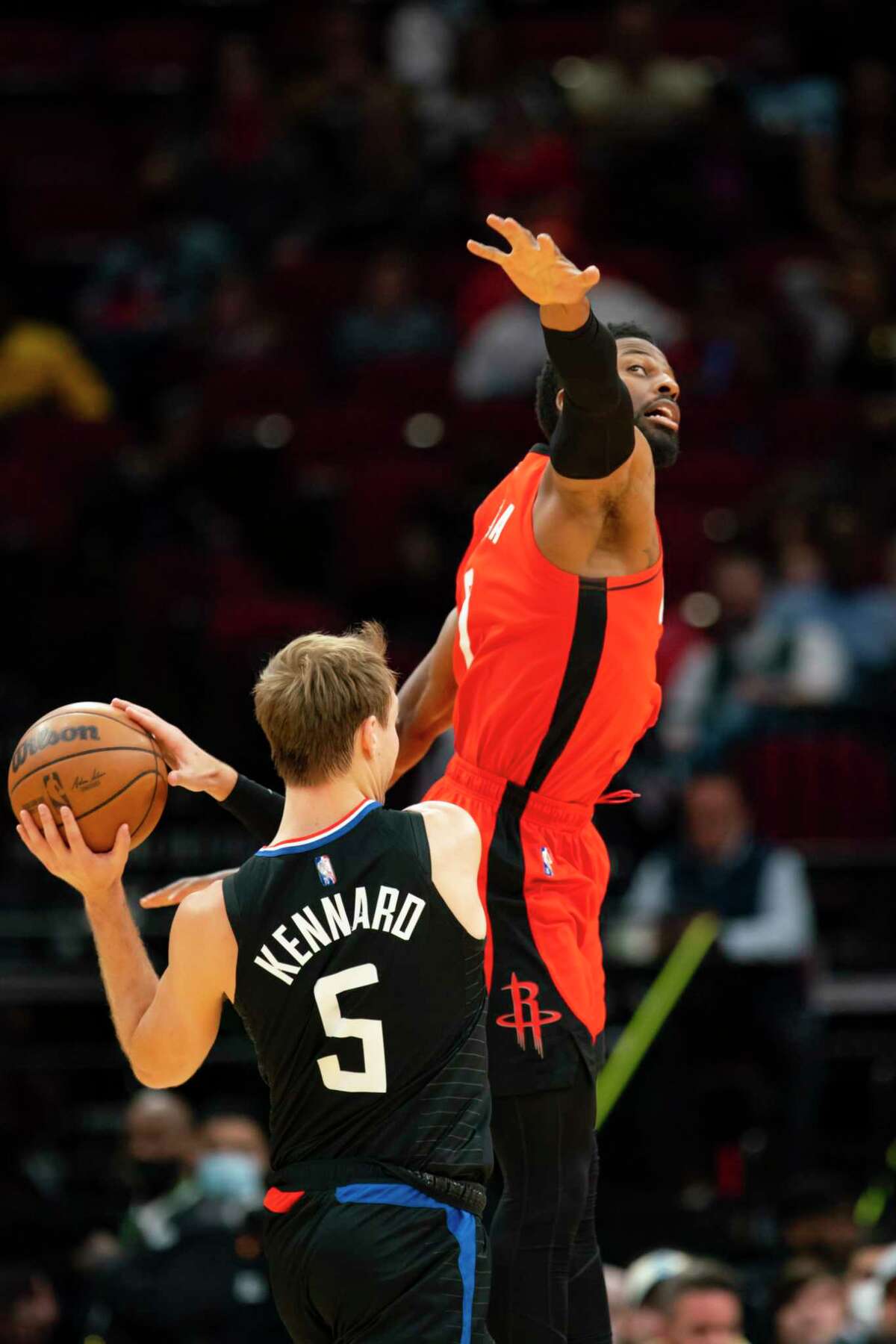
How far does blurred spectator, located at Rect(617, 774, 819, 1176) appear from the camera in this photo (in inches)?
343

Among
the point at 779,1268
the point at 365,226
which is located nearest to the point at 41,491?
the point at 365,226

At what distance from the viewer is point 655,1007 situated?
8828 mm

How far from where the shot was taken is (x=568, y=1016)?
4.70 metres

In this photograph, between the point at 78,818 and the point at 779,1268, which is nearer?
the point at 78,818

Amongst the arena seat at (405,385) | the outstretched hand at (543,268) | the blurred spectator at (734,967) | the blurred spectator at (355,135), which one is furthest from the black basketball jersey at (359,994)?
the blurred spectator at (355,135)

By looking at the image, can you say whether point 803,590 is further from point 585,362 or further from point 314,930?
point 314,930

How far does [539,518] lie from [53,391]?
9.35m

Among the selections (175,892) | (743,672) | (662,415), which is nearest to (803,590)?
(743,672)

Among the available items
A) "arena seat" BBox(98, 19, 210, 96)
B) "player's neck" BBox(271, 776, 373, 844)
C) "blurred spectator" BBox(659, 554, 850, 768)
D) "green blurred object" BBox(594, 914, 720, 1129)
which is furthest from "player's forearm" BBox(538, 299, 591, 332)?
"arena seat" BBox(98, 19, 210, 96)

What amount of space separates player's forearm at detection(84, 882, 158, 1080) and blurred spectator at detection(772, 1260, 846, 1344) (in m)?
3.63

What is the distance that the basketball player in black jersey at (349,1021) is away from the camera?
407 centimetres

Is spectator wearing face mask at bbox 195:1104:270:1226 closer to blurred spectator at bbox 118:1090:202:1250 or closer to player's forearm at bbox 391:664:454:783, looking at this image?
blurred spectator at bbox 118:1090:202:1250

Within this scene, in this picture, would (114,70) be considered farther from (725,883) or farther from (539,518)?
(539,518)

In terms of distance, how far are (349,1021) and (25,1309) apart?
4.00 m
